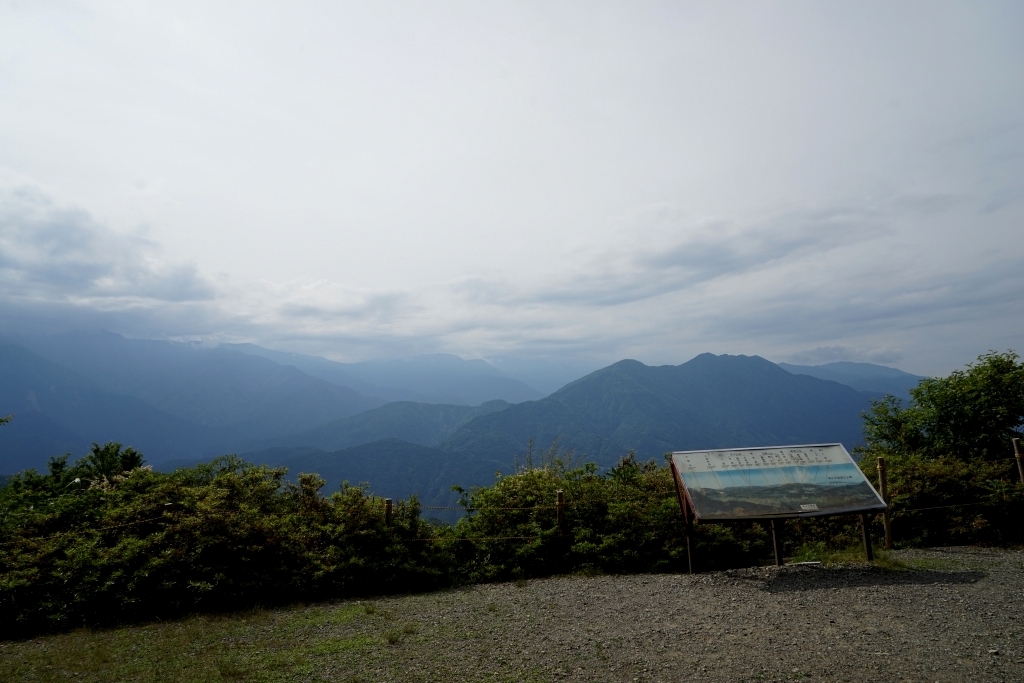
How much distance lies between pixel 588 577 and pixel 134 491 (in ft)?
25.5

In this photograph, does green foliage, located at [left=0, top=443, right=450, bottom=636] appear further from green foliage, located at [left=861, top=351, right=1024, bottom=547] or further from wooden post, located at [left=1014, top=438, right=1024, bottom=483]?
wooden post, located at [left=1014, top=438, right=1024, bottom=483]

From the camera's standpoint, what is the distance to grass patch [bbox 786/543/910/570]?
8695 mm

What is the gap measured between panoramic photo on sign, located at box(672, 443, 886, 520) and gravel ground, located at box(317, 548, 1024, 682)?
942mm

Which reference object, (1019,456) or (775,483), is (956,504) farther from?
(775,483)

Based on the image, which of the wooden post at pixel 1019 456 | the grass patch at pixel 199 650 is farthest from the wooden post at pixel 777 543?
the grass patch at pixel 199 650

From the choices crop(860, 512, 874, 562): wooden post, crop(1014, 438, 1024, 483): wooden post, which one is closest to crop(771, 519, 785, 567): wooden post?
crop(860, 512, 874, 562): wooden post

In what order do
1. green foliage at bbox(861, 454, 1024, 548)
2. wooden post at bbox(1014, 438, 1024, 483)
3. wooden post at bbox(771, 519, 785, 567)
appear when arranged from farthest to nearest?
1. wooden post at bbox(1014, 438, 1024, 483)
2. green foliage at bbox(861, 454, 1024, 548)
3. wooden post at bbox(771, 519, 785, 567)

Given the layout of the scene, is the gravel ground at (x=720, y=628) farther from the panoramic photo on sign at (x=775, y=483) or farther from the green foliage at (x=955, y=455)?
the green foliage at (x=955, y=455)

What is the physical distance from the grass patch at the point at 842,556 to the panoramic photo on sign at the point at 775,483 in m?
1.13

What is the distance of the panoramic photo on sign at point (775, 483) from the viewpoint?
830 cm

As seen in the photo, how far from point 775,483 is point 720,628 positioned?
304cm

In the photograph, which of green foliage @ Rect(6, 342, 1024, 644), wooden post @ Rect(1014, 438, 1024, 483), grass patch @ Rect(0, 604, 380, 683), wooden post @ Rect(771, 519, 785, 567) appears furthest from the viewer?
wooden post @ Rect(1014, 438, 1024, 483)

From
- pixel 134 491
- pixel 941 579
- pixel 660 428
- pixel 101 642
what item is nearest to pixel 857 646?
pixel 941 579

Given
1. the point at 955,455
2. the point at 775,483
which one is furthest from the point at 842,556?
the point at 955,455
